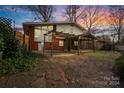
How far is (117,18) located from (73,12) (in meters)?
0.61

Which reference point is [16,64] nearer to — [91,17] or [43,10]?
[43,10]

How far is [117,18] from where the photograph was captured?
6094mm

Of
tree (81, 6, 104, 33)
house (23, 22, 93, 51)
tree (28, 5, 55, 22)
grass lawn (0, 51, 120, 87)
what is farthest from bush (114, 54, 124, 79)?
tree (28, 5, 55, 22)

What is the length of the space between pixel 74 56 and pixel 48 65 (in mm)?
380

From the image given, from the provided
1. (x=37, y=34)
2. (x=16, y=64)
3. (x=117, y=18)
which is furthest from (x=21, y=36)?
(x=117, y=18)

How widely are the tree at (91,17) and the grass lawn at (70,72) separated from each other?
14.8 inches

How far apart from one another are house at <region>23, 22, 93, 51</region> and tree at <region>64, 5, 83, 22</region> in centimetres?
8

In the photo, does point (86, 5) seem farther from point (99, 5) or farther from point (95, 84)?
point (95, 84)

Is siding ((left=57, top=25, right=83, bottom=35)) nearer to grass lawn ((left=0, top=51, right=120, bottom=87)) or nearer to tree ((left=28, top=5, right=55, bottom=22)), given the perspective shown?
tree ((left=28, top=5, right=55, bottom=22))

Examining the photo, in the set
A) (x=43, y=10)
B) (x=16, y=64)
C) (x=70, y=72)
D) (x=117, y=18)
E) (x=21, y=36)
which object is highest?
(x=43, y=10)

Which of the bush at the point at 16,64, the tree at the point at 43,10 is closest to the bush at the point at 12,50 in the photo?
the bush at the point at 16,64

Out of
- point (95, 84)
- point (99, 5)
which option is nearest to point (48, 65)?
point (95, 84)

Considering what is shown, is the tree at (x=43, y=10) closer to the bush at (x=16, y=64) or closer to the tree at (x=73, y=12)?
the tree at (x=73, y=12)

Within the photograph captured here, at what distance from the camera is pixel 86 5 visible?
19.8 ft
